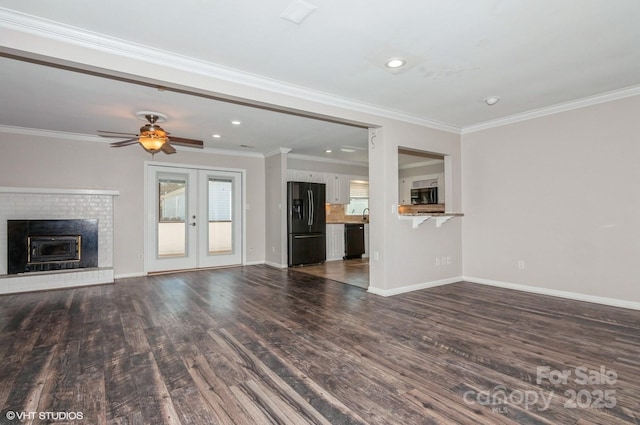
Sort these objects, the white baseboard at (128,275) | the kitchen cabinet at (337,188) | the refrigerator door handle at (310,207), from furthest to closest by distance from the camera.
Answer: the kitchen cabinet at (337,188)
the refrigerator door handle at (310,207)
the white baseboard at (128,275)

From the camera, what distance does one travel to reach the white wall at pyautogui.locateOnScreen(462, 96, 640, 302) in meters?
3.87

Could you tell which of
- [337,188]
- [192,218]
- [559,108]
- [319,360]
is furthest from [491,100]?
[192,218]

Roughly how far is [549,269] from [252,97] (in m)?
4.48

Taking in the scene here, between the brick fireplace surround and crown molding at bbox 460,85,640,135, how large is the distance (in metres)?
6.29

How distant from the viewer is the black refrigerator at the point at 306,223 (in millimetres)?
7020

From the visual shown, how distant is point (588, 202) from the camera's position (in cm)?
414

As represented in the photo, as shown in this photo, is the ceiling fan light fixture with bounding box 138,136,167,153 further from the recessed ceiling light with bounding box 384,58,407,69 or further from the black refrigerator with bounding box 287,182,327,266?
the black refrigerator with bounding box 287,182,327,266

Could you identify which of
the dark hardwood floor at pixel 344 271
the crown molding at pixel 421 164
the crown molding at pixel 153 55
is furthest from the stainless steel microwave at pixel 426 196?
the crown molding at pixel 153 55

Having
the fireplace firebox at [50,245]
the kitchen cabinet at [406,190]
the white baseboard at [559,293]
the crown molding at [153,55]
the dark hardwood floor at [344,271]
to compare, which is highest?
the crown molding at [153,55]

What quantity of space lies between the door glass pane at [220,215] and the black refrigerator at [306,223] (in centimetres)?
132

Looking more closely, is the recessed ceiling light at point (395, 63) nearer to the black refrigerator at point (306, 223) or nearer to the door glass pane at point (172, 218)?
the black refrigerator at point (306, 223)

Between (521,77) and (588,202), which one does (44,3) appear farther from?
(588,202)

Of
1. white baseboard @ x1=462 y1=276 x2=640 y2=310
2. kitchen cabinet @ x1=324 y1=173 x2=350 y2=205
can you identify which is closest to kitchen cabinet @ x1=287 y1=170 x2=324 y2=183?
kitchen cabinet @ x1=324 y1=173 x2=350 y2=205

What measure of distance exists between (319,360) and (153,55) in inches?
113
